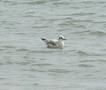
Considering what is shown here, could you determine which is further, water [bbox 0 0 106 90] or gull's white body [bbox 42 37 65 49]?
gull's white body [bbox 42 37 65 49]

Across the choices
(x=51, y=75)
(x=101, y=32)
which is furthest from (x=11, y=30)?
(x=51, y=75)

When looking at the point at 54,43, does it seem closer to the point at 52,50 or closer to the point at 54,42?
the point at 54,42

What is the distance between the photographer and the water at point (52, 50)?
33.8 ft

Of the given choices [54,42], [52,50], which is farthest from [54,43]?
[52,50]

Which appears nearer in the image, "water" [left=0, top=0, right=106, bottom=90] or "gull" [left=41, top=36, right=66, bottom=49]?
"water" [left=0, top=0, right=106, bottom=90]

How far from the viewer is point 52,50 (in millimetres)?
13578

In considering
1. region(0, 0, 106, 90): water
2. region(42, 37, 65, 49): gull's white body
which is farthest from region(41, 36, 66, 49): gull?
region(0, 0, 106, 90): water

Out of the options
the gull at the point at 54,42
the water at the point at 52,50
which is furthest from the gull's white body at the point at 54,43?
the water at the point at 52,50

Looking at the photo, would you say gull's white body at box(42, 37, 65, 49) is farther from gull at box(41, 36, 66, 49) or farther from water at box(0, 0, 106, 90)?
water at box(0, 0, 106, 90)

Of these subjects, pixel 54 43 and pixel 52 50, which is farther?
pixel 54 43

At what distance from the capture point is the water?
10.3 m

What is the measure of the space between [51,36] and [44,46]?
46.9 inches

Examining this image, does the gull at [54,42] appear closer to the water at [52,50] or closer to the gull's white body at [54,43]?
the gull's white body at [54,43]

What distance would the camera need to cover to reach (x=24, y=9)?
20.0 m
